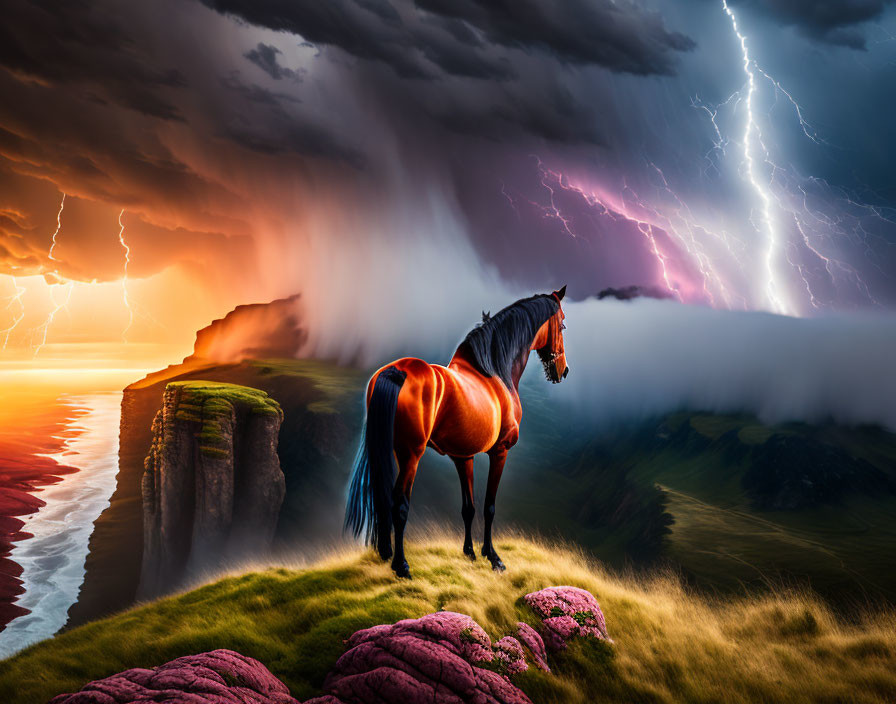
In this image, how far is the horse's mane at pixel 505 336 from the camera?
21.2ft

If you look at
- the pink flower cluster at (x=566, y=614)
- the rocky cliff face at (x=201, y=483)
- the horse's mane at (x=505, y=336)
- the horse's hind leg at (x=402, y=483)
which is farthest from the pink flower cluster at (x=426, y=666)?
the rocky cliff face at (x=201, y=483)

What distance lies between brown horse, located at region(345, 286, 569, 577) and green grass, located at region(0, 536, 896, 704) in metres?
0.66

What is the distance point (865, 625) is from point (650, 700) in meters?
3.47

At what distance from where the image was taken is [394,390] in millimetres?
5105

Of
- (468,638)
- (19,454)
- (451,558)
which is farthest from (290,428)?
(468,638)

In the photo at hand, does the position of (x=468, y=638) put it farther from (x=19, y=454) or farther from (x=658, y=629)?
(x=19, y=454)

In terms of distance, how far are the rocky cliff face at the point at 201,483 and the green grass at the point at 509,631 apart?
1719 cm

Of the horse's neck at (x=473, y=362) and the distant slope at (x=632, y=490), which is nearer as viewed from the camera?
the horse's neck at (x=473, y=362)

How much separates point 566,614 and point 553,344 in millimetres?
3629

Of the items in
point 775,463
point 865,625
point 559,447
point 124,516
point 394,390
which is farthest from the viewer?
point 559,447

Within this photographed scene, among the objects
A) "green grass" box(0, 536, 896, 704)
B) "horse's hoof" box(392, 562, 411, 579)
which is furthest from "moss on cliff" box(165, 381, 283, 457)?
"horse's hoof" box(392, 562, 411, 579)

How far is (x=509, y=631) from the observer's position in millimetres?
4578

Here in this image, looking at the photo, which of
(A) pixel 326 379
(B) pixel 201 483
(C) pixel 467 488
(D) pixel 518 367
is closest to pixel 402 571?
(C) pixel 467 488

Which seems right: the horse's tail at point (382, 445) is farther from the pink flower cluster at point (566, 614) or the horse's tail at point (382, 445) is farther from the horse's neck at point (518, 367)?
the horse's neck at point (518, 367)
